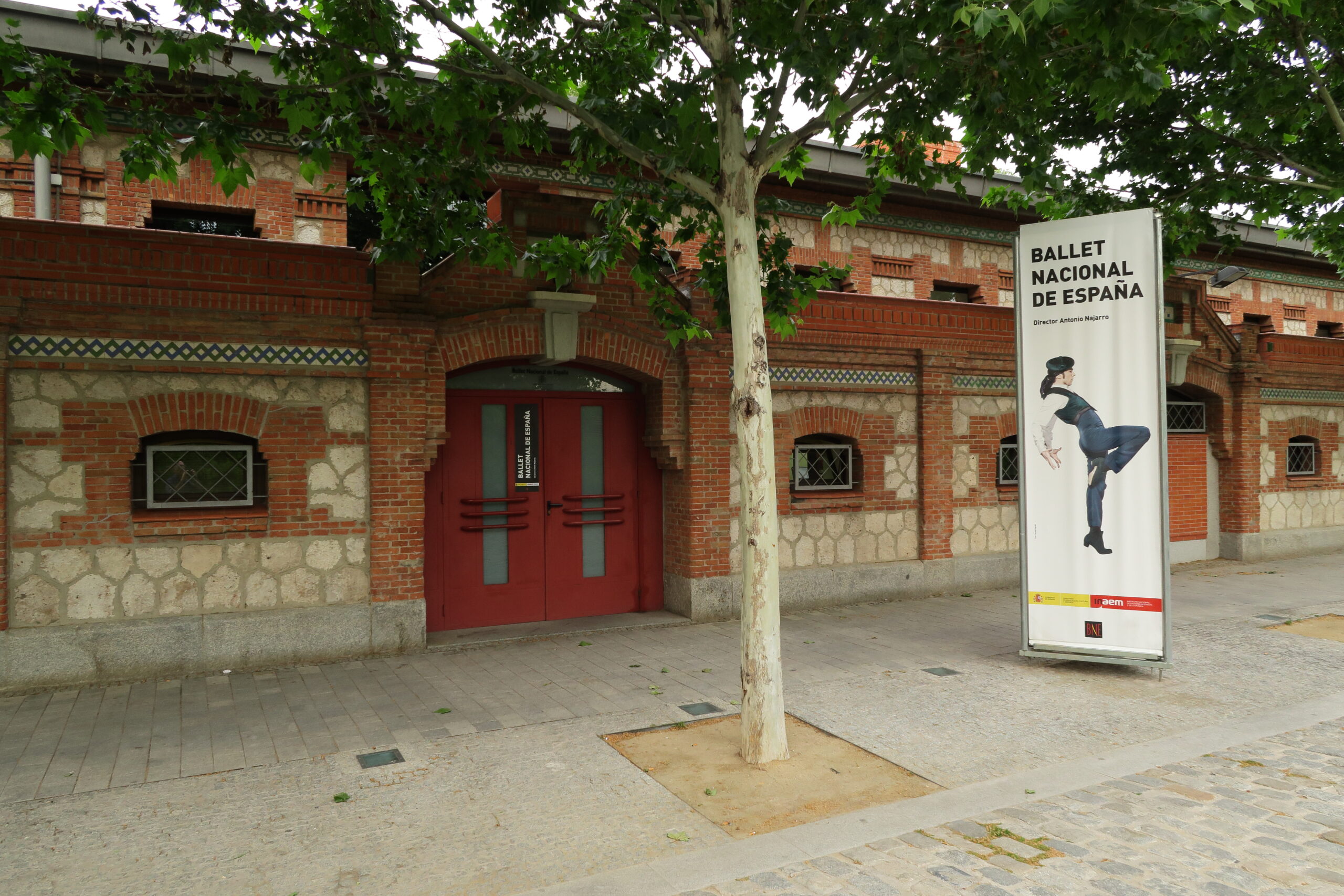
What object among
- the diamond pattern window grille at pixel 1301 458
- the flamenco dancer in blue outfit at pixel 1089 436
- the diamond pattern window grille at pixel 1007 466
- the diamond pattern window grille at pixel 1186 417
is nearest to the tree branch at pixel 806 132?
the flamenco dancer in blue outfit at pixel 1089 436

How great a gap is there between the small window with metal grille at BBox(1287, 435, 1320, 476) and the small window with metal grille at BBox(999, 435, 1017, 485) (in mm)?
6658

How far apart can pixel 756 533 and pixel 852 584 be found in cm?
576

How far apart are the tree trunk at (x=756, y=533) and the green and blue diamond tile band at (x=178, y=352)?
4.30 meters

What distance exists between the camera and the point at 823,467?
11.0m

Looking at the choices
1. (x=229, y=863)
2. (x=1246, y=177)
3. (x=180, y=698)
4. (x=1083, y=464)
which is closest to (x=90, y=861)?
(x=229, y=863)

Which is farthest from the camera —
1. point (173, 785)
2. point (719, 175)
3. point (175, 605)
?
point (175, 605)

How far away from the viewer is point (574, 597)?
991cm

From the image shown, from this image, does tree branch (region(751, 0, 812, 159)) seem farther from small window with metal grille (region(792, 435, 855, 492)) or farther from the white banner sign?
small window with metal grille (region(792, 435, 855, 492))

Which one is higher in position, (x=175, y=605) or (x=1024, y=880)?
(x=175, y=605)

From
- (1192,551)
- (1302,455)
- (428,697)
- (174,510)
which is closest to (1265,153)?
(1192,551)

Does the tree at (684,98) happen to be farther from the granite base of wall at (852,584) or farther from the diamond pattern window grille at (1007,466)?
the diamond pattern window grille at (1007,466)

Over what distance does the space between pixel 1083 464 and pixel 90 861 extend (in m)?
7.44

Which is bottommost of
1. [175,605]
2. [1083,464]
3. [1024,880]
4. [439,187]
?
[1024,880]

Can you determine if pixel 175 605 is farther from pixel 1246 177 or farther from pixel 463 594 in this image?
pixel 1246 177
